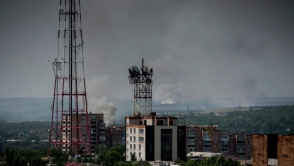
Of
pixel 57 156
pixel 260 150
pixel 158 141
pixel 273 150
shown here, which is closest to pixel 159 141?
pixel 158 141

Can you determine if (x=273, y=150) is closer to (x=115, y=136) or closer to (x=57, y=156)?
(x=57, y=156)

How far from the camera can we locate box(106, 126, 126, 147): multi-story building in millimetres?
162875

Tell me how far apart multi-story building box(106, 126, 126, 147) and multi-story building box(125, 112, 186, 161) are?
49.1 meters

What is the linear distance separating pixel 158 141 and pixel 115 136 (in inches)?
2099

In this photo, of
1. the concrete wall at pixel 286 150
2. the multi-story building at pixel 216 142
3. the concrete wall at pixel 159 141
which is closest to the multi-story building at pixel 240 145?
the multi-story building at pixel 216 142

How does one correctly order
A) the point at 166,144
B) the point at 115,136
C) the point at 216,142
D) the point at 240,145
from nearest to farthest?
the point at 166,144 < the point at 216,142 < the point at 240,145 < the point at 115,136

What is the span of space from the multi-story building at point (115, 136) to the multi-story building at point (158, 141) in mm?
49080

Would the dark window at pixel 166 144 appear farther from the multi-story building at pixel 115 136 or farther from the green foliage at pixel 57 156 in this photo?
the multi-story building at pixel 115 136

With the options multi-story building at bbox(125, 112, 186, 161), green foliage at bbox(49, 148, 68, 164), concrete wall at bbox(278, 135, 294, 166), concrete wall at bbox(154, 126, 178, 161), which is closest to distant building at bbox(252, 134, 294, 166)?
A: concrete wall at bbox(278, 135, 294, 166)

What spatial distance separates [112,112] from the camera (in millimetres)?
199500

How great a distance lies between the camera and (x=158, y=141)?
365ft

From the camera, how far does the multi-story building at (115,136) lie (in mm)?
162875

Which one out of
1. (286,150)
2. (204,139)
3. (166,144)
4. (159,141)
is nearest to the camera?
(286,150)

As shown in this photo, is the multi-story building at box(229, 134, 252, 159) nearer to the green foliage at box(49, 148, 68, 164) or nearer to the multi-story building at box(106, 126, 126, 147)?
the multi-story building at box(106, 126, 126, 147)
